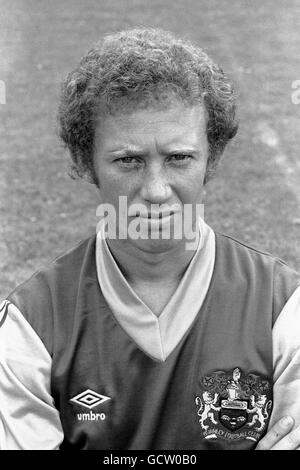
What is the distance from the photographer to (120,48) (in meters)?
2.64

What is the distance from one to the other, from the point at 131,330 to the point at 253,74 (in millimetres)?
7579

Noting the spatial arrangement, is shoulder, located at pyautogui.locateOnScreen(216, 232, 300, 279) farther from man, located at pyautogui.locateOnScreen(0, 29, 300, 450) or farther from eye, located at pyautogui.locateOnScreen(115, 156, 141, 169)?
eye, located at pyautogui.locateOnScreen(115, 156, 141, 169)

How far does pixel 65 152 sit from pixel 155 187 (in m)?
1.41

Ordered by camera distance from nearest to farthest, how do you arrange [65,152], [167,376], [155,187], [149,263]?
[155,187] → [167,376] → [149,263] → [65,152]

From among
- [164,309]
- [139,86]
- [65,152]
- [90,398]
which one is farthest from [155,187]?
[65,152]

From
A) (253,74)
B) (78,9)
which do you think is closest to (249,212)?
(253,74)

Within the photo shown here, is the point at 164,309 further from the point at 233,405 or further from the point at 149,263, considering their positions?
the point at 233,405

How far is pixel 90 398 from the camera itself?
2.69 metres

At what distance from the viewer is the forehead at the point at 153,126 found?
2518 millimetres

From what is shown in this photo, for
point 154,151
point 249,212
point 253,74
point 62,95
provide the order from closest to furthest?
point 154,151 < point 62,95 < point 249,212 < point 253,74

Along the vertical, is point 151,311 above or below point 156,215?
below

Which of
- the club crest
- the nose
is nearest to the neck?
the nose
